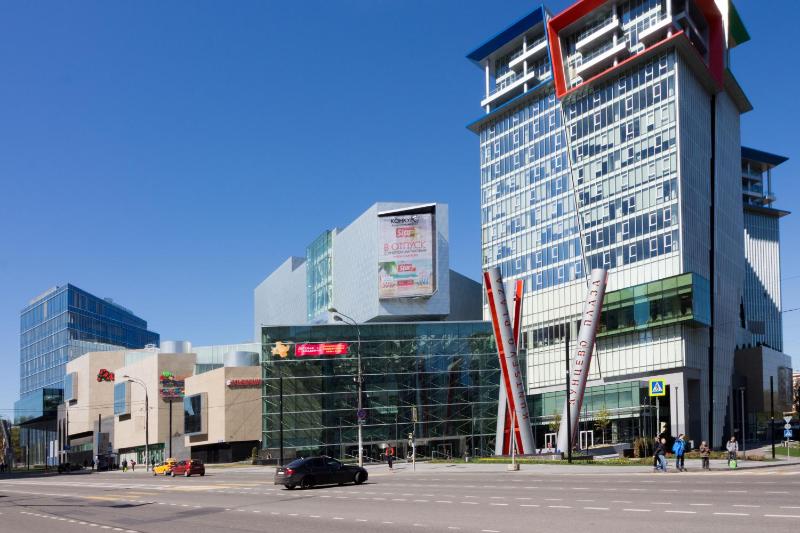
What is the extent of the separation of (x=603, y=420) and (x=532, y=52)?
45.5m

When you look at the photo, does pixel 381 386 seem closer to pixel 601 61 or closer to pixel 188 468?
pixel 188 468

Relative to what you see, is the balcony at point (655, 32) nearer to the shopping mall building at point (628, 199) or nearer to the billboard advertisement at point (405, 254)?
the shopping mall building at point (628, 199)

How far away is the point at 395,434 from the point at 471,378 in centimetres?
1037

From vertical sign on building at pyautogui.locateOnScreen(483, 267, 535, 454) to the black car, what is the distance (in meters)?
26.8

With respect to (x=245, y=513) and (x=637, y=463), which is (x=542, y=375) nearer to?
(x=637, y=463)

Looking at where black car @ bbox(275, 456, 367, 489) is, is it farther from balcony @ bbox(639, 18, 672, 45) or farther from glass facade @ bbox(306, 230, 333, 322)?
glass facade @ bbox(306, 230, 333, 322)

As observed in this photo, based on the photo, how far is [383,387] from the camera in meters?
94.6

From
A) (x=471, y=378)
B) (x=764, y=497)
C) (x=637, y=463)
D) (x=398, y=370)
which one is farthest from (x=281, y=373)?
(x=764, y=497)

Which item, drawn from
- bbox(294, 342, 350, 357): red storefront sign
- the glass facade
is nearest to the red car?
bbox(294, 342, 350, 357): red storefront sign

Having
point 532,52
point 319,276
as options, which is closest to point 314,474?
point 532,52

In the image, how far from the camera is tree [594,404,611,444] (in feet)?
286

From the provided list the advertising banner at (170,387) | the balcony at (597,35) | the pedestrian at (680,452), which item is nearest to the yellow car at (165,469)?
the pedestrian at (680,452)

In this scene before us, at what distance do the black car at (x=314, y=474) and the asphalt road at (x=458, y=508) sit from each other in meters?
0.61

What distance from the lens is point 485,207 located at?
112m
